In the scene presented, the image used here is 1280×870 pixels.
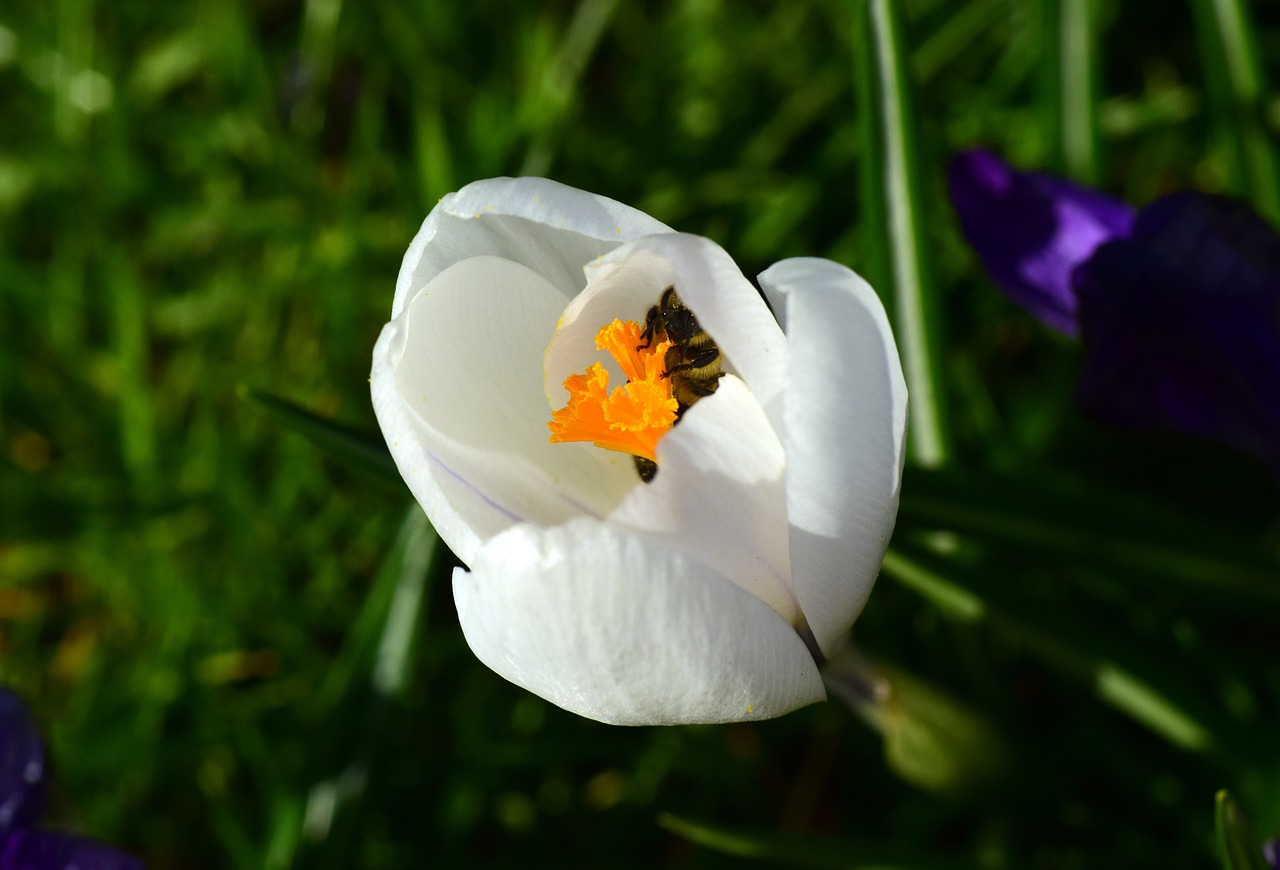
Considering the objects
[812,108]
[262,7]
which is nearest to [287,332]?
[262,7]

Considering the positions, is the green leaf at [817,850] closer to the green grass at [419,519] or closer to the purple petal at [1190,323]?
the green grass at [419,519]

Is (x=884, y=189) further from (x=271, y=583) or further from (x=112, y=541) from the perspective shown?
(x=112, y=541)

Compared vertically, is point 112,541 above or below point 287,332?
below

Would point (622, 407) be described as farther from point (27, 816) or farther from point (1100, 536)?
point (27, 816)

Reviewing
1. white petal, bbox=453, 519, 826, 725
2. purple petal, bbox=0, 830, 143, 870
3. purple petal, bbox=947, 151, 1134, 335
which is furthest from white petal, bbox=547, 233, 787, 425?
purple petal, bbox=0, 830, 143, 870

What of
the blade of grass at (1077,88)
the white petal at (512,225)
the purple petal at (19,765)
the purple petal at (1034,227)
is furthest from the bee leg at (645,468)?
the blade of grass at (1077,88)

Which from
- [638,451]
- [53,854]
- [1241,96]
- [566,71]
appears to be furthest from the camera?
[566,71]

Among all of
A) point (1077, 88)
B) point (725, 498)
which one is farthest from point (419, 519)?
point (1077, 88)
